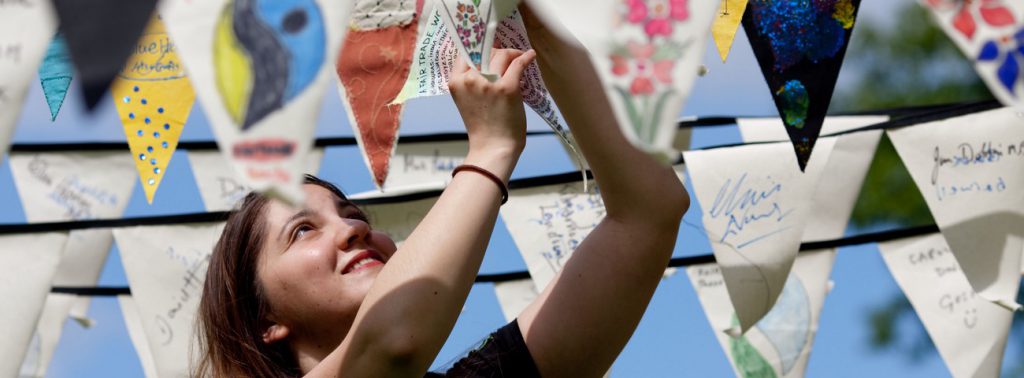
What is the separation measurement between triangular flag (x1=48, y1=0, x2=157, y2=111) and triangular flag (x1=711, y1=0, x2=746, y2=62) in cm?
114

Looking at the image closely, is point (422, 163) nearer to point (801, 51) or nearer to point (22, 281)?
point (22, 281)

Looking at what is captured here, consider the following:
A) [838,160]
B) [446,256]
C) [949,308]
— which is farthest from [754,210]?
[446,256]

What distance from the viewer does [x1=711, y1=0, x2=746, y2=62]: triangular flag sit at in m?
2.03

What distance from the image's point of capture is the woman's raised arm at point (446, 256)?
1.37 meters

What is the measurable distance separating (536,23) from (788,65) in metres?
0.49

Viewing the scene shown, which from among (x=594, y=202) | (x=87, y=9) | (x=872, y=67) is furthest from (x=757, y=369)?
(x=872, y=67)

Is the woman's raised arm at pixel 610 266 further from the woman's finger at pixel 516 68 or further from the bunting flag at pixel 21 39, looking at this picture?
the bunting flag at pixel 21 39

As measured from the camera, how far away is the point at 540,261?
3.28 m

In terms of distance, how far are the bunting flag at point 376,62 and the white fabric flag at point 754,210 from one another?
1054mm

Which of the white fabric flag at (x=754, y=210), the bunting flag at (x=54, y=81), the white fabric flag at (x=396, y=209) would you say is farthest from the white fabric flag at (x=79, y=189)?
the white fabric flag at (x=754, y=210)

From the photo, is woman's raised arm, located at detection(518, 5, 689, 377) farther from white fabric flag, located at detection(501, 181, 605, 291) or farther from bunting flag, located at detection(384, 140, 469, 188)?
bunting flag, located at detection(384, 140, 469, 188)

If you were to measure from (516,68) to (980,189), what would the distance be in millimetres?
1822

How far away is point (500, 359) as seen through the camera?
163cm

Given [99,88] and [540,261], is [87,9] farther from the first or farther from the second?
[540,261]
